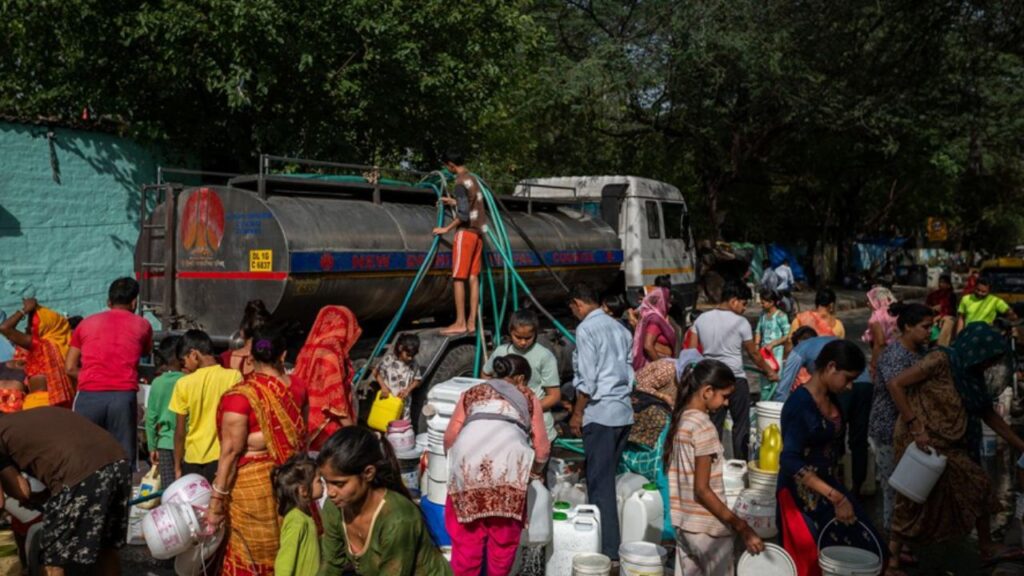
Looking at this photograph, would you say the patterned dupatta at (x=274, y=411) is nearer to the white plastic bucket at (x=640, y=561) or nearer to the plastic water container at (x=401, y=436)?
the white plastic bucket at (x=640, y=561)

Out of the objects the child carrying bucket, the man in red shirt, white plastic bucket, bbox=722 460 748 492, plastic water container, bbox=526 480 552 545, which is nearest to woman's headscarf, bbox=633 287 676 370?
white plastic bucket, bbox=722 460 748 492

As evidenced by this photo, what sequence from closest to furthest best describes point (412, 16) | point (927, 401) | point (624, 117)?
point (927, 401), point (412, 16), point (624, 117)

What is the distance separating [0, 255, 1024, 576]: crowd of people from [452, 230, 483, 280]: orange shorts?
2963 mm

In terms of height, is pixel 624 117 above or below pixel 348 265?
above

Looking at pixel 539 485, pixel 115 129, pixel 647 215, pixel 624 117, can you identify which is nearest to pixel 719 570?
pixel 539 485

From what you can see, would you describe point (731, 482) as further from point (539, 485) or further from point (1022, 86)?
point (1022, 86)

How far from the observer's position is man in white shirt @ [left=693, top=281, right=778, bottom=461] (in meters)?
7.19

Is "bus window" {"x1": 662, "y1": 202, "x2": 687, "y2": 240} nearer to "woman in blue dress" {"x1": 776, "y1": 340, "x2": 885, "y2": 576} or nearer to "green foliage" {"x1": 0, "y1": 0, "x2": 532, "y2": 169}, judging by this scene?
"green foliage" {"x1": 0, "y1": 0, "x2": 532, "y2": 169}

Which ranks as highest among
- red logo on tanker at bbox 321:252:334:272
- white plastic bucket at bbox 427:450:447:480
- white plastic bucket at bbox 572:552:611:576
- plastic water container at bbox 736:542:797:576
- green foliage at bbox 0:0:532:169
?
green foliage at bbox 0:0:532:169

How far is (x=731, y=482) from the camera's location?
21.5ft

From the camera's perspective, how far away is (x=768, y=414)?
7.37 metres

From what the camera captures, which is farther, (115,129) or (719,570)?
(115,129)

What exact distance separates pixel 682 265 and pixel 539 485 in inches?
386

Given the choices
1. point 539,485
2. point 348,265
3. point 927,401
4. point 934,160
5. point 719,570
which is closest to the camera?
point 719,570
